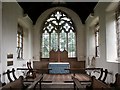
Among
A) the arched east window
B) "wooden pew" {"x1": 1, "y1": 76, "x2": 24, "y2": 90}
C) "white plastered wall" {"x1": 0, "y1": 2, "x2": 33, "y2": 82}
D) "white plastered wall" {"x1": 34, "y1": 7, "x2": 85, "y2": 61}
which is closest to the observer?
"wooden pew" {"x1": 1, "y1": 76, "x2": 24, "y2": 90}

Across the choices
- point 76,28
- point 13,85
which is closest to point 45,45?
point 76,28

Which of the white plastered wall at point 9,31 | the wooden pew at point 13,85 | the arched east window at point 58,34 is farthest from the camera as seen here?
the arched east window at point 58,34

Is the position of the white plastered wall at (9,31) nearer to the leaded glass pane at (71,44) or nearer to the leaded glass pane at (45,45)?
the leaded glass pane at (45,45)

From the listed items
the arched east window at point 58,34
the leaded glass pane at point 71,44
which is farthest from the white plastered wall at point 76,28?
the leaded glass pane at point 71,44

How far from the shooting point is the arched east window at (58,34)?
14086 millimetres

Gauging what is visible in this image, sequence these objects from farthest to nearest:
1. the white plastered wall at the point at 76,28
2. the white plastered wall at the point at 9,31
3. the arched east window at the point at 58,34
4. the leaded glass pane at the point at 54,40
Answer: the leaded glass pane at the point at 54,40 < the arched east window at the point at 58,34 < the white plastered wall at the point at 76,28 < the white plastered wall at the point at 9,31

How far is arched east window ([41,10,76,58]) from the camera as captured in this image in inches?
555

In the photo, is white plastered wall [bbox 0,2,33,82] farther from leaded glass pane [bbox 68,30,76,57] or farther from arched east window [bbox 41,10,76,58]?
leaded glass pane [bbox 68,30,76,57]

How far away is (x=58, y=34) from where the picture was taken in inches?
559

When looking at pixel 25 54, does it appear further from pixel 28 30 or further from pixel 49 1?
pixel 49 1

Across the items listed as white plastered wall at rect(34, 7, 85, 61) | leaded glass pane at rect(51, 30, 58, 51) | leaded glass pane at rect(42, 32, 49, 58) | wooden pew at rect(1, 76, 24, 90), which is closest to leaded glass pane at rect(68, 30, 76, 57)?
white plastered wall at rect(34, 7, 85, 61)

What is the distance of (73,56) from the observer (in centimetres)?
1409

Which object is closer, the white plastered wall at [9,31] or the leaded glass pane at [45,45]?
the white plastered wall at [9,31]

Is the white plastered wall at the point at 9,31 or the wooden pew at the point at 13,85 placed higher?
the white plastered wall at the point at 9,31
